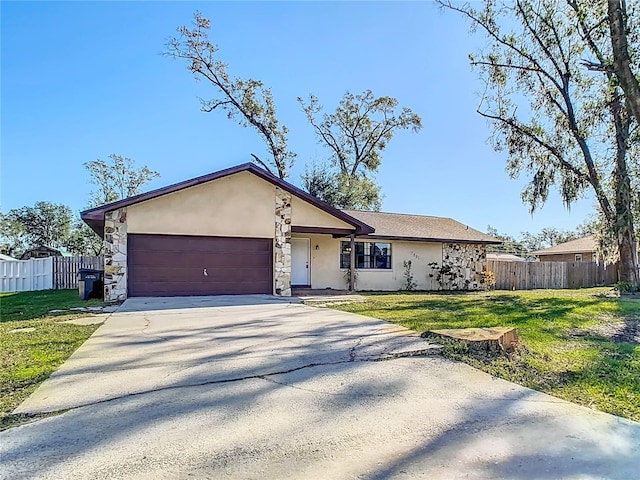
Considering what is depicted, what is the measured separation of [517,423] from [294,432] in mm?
1820

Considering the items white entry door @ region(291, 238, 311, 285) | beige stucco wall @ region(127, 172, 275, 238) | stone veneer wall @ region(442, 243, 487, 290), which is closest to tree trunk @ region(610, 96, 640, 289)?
stone veneer wall @ region(442, 243, 487, 290)

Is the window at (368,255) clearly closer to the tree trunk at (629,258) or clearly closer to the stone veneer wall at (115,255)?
the stone veneer wall at (115,255)

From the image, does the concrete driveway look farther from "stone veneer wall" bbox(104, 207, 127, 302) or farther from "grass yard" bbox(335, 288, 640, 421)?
"stone veneer wall" bbox(104, 207, 127, 302)

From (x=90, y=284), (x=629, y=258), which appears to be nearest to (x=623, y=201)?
(x=629, y=258)

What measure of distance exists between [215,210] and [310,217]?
3309mm

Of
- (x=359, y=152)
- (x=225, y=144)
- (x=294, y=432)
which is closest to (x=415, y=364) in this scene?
(x=294, y=432)

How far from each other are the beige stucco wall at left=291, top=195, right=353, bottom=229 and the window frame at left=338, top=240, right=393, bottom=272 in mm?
2414

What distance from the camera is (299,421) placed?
10.9 feet

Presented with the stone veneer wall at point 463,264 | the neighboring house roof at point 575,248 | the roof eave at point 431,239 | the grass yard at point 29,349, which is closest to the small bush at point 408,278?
the roof eave at point 431,239

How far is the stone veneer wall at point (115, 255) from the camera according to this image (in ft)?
39.7

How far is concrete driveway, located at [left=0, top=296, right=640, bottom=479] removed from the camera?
2656 millimetres

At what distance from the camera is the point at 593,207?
1731 centimetres

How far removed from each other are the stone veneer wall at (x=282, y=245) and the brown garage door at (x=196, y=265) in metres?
0.24

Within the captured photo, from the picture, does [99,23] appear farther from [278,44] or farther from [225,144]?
[225,144]
